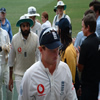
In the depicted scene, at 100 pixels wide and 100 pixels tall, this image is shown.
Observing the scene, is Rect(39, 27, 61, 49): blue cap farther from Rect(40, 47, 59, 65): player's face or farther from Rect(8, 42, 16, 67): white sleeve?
Rect(8, 42, 16, 67): white sleeve

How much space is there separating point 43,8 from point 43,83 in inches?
720

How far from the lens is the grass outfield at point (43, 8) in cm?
1785

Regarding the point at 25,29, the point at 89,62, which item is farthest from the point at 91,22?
the point at 25,29

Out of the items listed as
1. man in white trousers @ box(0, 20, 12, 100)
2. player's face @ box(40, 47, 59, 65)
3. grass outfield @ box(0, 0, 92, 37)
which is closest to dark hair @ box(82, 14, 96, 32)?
player's face @ box(40, 47, 59, 65)

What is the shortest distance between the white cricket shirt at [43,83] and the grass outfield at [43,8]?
1319cm

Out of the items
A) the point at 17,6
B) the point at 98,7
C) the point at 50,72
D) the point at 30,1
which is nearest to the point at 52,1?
the point at 30,1

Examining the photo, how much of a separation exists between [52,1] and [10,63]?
18653 mm

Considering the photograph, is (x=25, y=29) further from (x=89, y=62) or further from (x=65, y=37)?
(x=89, y=62)

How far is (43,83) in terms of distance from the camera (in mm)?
2785

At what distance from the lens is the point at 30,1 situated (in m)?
23.3

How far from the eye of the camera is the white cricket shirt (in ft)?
9.11

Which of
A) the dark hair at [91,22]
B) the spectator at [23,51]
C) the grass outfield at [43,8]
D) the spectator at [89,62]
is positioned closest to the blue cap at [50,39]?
the spectator at [89,62]

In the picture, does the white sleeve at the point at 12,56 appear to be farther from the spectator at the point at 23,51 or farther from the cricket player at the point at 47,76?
the cricket player at the point at 47,76

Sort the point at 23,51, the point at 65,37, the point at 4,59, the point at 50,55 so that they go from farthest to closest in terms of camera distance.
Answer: the point at 4,59, the point at 23,51, the point at 65,37, the point at 50,55
